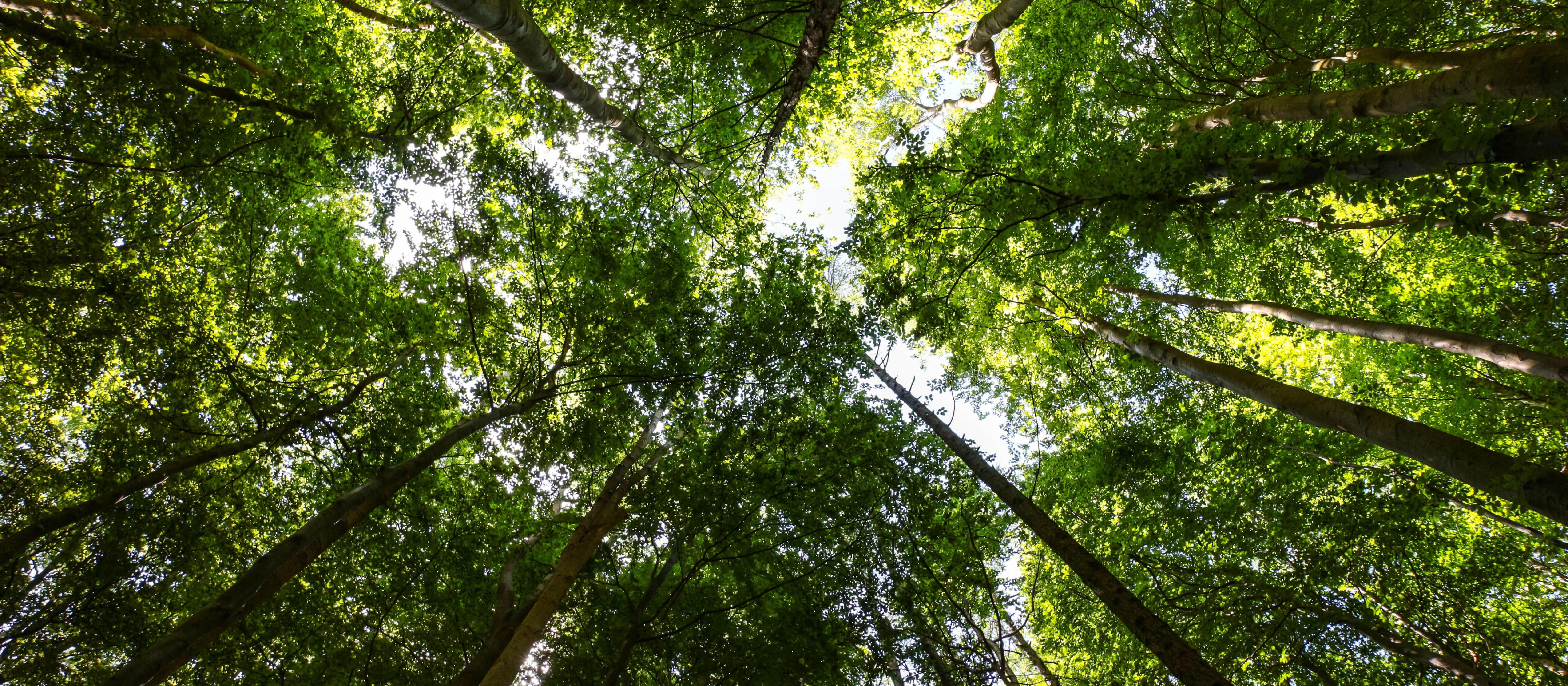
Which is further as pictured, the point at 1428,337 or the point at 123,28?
the point at 1428,337

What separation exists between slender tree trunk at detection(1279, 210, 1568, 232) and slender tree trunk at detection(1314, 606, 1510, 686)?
15.3 ft

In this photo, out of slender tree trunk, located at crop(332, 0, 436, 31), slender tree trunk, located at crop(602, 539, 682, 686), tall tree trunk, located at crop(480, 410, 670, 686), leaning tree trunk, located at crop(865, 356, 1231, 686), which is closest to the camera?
leaning tree trunk, located at crop(865, 356, 1231, 686)

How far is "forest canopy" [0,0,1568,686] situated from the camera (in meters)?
5.59

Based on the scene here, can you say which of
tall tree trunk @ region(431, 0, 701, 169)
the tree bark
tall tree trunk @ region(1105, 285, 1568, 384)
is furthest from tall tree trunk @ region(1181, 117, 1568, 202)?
the tree bark

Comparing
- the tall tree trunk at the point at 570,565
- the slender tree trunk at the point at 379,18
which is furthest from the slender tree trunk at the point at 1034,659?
the slender tree trunk at the point at 379,18

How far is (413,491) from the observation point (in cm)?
775

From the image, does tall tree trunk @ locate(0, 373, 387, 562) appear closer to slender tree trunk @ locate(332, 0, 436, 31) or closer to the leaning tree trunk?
slender tree trunk @ locate(332, 0, 436, 31)

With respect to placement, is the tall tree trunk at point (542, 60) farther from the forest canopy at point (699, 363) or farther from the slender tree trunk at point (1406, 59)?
the slender tree trunk at point (1406, 59)

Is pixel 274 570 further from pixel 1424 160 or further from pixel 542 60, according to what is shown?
pixel 1424 160

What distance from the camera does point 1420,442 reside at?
13.9 ft

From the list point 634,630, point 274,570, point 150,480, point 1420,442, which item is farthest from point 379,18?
point 1420,442

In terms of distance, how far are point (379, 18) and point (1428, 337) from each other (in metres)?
17.1

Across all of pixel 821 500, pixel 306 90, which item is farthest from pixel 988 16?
pixel 306 90

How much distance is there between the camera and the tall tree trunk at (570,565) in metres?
5.42
